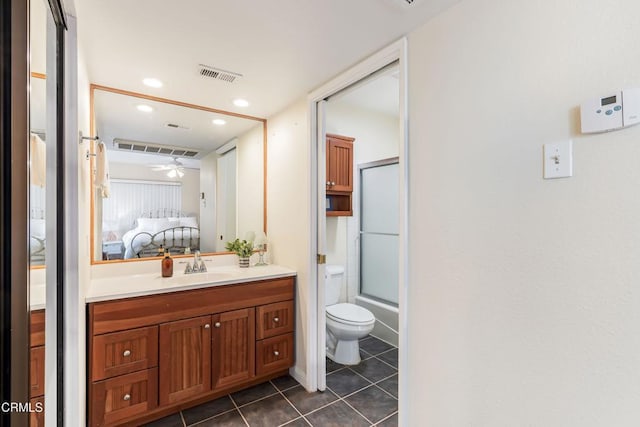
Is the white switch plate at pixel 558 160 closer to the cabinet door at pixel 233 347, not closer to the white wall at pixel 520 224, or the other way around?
the white wall at pixel 520 224

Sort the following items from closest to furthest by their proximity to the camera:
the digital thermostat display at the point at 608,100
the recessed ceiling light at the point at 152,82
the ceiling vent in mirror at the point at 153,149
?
the digital thermostat display at the point at 608,100, the recessed ceiling light at the point at 152,82, the ceiling vent in mirror at the point at 153,149

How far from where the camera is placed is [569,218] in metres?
0.98

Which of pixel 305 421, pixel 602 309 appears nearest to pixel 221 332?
pixel 305 421

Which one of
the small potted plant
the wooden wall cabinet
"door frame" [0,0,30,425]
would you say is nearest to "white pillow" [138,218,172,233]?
the small potted plant

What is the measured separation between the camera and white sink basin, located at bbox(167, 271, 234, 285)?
2.04 meters

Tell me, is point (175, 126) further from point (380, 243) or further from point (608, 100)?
point (608, 100)

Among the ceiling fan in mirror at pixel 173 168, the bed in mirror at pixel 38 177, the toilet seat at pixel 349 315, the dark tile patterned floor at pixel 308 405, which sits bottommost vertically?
the dark tile patterned floor at pixel 308 405

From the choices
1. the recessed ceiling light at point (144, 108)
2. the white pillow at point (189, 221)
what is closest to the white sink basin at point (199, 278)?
the white pillow at point (189, 221)

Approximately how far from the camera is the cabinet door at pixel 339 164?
293 centimetres

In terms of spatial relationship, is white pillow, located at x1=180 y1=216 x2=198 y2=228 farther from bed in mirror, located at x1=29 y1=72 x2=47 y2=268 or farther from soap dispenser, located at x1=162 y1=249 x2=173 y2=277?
bed in mirror, located at x1=29 y1=72 x2=47 y2=268

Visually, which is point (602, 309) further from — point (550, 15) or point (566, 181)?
point (550, 15)

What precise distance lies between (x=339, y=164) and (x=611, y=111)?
222 centimetres

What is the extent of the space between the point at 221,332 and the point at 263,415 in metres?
0.59

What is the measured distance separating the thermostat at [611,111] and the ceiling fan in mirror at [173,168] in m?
2.50
